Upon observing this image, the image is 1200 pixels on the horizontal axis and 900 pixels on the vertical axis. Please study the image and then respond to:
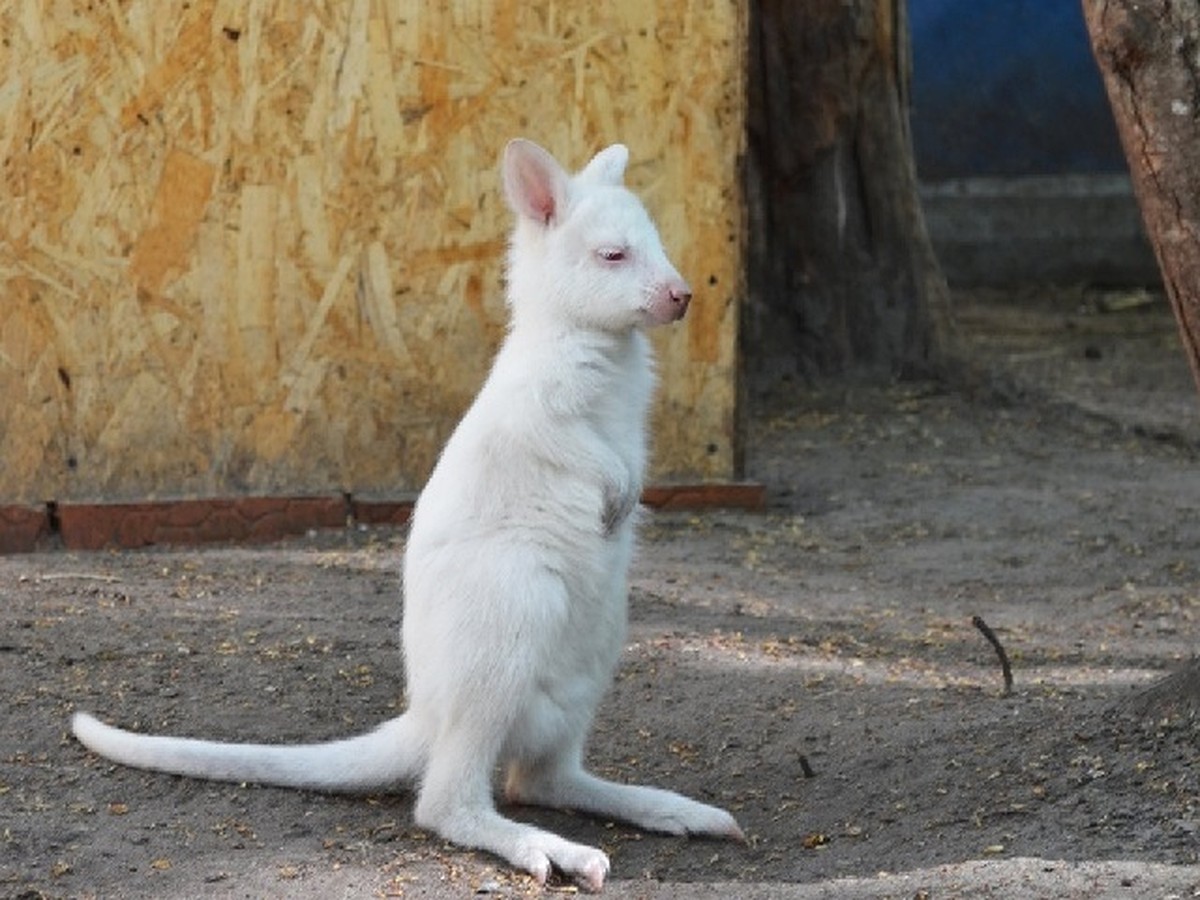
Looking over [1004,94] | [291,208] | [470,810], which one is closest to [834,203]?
[291,208]

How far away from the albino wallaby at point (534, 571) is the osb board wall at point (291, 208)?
2.62m

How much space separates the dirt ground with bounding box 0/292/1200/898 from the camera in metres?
3.78

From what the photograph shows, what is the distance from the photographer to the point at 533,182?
416 centimetres

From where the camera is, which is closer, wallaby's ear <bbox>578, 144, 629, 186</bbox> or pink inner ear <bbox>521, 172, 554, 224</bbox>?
pink inner ear <bbox>521, 172, 554, 224</bbox>

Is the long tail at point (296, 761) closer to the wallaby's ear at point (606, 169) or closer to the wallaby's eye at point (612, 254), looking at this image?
the wallaby's eye at point (612, 254)

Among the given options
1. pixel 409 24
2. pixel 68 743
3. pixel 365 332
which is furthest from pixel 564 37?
pixel 68 743

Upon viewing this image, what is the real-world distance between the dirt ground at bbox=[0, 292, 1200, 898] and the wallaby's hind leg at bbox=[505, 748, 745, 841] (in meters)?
0.04

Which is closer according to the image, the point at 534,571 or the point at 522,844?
the point at 522,844

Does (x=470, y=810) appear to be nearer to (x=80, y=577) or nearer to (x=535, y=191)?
(x=535, y=191)

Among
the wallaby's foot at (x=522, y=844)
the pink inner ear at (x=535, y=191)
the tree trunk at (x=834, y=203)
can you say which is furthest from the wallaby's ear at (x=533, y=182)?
the tree trunk at (x=834, y=203)

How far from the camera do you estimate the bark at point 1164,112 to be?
12.2 ft

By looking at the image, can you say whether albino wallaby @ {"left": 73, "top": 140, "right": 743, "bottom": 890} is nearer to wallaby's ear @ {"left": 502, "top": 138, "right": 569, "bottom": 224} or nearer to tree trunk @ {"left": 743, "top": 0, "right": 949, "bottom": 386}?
wallaby's ear @ {"left": 502, "top": 138, "right": 569, "bottom": 224}

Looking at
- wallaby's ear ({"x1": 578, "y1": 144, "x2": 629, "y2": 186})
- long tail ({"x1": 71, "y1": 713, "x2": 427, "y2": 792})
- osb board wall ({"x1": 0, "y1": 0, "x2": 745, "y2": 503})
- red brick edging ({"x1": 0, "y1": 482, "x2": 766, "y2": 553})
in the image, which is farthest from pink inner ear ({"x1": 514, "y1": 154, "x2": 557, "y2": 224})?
red brick edging ({"x1": 0, "y1": 482, "x2": 766, "y2": 553})

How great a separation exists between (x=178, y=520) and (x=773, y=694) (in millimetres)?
2564
